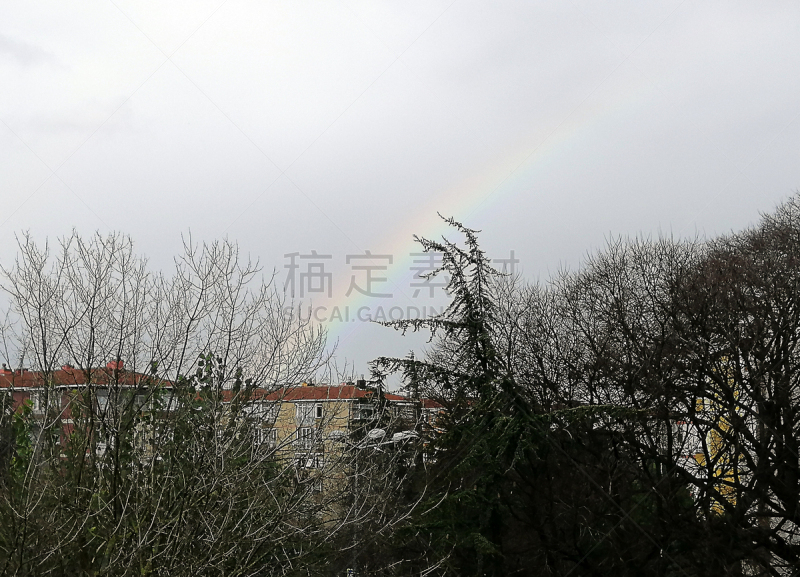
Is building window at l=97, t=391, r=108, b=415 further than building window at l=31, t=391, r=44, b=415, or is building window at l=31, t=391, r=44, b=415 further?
building window at l=31, t=391, r=44, b=415

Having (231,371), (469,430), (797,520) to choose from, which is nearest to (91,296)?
(231,371)

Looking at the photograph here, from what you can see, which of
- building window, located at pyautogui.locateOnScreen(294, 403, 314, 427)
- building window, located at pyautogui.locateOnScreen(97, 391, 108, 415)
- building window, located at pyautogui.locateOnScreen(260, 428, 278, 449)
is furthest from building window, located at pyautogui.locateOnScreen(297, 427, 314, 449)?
building window, located at pyautogui.locateOnScreen(97, 391, 108, 415)

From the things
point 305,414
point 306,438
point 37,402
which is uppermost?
point 37,402

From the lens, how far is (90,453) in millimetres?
11031

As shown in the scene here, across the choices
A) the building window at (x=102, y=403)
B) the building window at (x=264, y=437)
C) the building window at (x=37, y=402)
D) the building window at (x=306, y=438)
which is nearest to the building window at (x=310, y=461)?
the building window at (x=306, y=438)

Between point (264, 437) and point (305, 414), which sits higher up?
point (305, 414)

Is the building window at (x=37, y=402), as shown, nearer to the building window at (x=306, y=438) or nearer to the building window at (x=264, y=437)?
the building window at (x=264, y=437)

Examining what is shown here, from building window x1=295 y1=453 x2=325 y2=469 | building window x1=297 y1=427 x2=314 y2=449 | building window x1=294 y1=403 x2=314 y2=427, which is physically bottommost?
building window x1=295 y1=453 x2=325 y2=469

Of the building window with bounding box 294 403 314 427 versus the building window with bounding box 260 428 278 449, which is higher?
the building window with bounding box 294 403 314 427

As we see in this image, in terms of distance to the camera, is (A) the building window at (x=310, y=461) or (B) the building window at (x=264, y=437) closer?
(B) the building window at (x=264, y=437)

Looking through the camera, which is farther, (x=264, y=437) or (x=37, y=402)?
(x=37, y=402)

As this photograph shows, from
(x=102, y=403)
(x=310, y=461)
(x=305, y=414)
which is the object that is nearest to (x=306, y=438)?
(x=305, y=414)

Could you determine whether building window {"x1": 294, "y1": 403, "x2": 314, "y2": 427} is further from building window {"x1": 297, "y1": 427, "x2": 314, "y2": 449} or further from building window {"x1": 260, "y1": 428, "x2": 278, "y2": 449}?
building window {"x1": 260, "y1": 428, "x2": 278, "y2": 449}

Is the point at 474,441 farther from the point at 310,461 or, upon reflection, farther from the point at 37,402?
the point at 37,402
